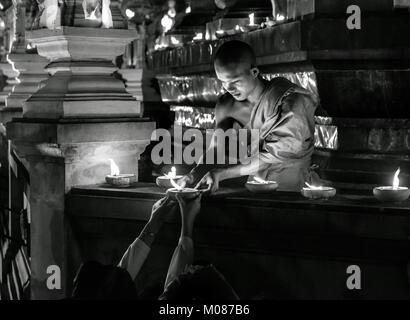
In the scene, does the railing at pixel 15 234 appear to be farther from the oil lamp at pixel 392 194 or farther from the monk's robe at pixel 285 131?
the oil lamp at pixel 392 194

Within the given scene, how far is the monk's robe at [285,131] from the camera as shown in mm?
7230

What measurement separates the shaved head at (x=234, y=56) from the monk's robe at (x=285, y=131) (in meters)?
0.38

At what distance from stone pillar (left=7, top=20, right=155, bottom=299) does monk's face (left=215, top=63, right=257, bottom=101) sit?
127 centimetres

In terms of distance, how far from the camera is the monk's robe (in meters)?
7.23

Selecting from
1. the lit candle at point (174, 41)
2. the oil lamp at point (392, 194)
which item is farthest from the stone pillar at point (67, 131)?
the lit candle at point (174, 41)

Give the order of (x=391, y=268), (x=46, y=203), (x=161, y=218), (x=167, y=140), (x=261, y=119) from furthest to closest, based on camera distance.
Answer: (x=167, y=140) → (x=46, y=203) → (x=261, y=119) → (x=161, y=218) → (x=391, y=268)

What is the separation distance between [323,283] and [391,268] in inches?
21.1

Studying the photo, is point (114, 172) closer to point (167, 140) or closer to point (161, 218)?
point (161, 218)

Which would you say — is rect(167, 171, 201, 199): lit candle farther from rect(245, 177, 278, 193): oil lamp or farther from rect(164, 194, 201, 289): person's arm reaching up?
rect(245, 177, 278, 193): oil lamp

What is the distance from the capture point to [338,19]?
8.21 m

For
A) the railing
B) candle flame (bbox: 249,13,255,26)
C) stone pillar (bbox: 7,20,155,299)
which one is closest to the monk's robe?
stone pillar (bbox: 7,20,155,299)

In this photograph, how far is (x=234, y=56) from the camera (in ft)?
23.4

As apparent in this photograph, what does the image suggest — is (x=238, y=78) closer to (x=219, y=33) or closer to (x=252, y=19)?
(x=252, y=19)

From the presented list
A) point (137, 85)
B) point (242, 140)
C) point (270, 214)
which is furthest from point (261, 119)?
point (137, 85)
